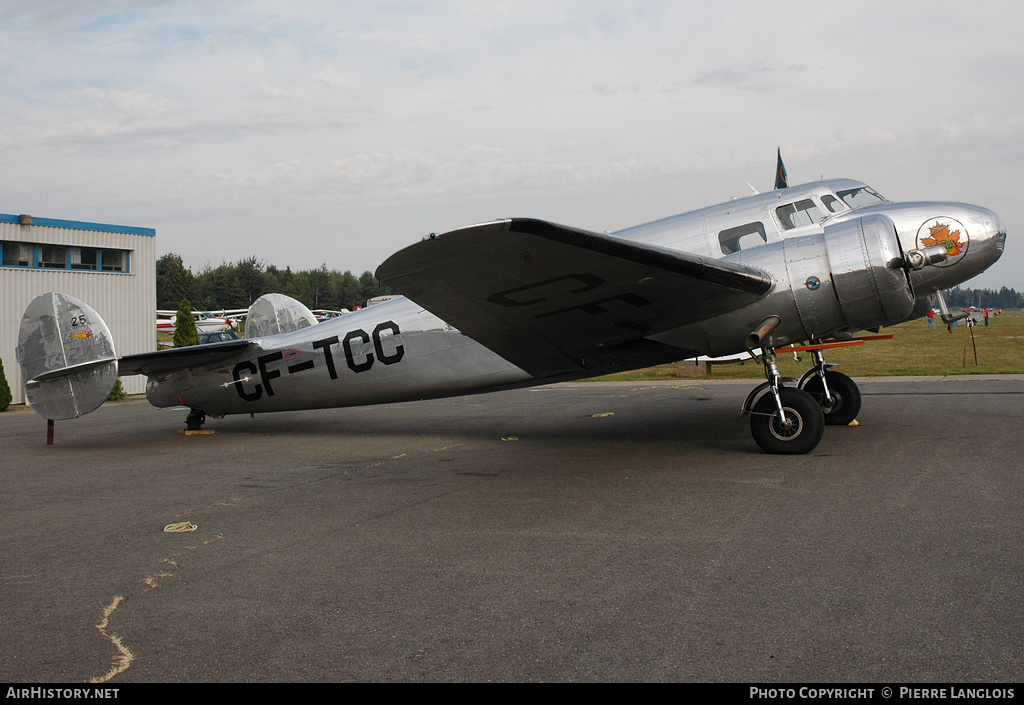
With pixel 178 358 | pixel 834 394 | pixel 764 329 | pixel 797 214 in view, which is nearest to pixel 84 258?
pixel 178 358

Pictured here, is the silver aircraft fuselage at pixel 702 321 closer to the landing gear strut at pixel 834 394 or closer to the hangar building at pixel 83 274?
the landing gear strut at pixel 834 394

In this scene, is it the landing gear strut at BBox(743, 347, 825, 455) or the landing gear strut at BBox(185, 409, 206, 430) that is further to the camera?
the landing gear strut at BBox(185, 409, 206, 430)

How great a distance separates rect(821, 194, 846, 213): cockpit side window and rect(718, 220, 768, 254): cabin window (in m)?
0.87

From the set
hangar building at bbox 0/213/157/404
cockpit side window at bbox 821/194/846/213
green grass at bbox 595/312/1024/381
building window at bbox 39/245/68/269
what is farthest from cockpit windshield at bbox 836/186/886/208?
building window at bbox 39/245/68/269

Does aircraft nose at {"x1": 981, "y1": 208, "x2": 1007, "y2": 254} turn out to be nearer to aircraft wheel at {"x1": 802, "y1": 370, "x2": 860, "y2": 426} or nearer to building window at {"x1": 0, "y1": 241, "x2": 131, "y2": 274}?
aircraft wheel at {"x1": 802, "y1": 370, "x2": 860, "y2": 426}

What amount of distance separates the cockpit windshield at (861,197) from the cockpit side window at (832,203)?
0.43 feet

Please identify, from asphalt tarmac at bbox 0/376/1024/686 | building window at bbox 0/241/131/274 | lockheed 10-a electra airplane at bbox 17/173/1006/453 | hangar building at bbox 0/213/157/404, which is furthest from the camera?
building window at bbox 0/241/131/274

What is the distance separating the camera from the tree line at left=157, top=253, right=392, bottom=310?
83.6 m

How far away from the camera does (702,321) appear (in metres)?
8.45

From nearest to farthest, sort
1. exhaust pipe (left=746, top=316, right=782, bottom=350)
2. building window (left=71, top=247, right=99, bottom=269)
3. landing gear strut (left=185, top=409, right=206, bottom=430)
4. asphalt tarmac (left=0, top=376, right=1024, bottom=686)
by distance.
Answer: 1. asphalt tarmac (left=0, top=376, right=1024, bottom=686)
2. exhaust pipe (left=746, top=316, right=782, bottom=350)
3. landing gear strut (left=185, top=409, right=206, bottom=430)
4. building window (left=71, top=247, right=99, bottom=269)

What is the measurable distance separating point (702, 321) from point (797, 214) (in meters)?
2.01

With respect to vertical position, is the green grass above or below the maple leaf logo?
below

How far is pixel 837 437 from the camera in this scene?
30.3 feet

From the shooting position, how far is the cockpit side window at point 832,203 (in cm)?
908
